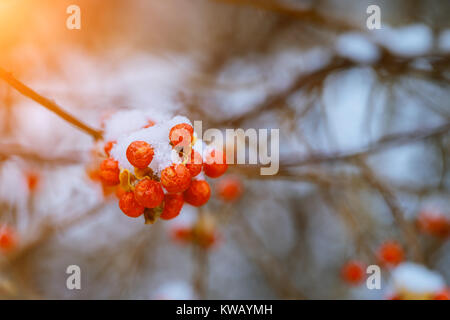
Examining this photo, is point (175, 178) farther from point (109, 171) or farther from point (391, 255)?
point (391, 255)

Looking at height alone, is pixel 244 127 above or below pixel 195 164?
above

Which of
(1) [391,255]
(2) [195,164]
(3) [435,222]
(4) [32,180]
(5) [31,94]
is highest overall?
(4) [32,180]

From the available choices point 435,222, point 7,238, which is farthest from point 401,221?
point 7,238

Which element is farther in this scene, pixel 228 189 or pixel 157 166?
pixel 228 189

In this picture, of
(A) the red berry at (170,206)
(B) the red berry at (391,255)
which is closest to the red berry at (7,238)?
(A) the red berry at (170,206)

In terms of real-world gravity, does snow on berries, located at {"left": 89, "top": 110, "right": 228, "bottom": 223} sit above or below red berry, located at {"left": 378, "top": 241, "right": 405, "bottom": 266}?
above

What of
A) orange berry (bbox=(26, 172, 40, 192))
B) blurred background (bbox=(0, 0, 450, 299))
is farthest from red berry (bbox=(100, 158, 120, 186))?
orange berry (bbox=(26, 172, 40, 192))

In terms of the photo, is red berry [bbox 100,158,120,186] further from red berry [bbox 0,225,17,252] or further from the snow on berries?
red berry [bbox 0,225,17,252]
